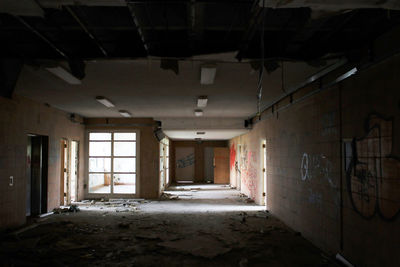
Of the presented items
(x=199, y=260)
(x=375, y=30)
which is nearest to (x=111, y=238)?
(x=199, y=260)

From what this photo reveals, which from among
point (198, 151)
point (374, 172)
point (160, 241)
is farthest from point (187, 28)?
point (198, 151)

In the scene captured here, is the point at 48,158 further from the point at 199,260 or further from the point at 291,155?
the point at 291,155

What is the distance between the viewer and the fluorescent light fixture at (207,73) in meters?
4.30

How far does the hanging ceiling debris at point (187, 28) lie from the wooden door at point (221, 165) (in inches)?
492

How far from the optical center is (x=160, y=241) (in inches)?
205

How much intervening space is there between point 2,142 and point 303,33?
5.40 m

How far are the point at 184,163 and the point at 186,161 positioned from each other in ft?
0.53

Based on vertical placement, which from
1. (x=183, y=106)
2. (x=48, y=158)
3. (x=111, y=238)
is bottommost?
(x=111, y=238)

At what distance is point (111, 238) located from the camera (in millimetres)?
5406

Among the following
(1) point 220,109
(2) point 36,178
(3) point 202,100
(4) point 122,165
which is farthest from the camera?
(4) point 122,165

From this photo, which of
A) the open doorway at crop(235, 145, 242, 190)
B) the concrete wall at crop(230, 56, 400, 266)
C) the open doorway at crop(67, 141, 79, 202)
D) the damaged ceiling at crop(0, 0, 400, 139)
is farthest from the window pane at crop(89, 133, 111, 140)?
the concrete wall at crop(230, 56, 400, 266)

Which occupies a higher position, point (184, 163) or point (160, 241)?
point (184, 163)

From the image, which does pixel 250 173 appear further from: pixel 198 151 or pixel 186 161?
pixel 186 161

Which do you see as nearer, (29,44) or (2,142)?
(29,44)
